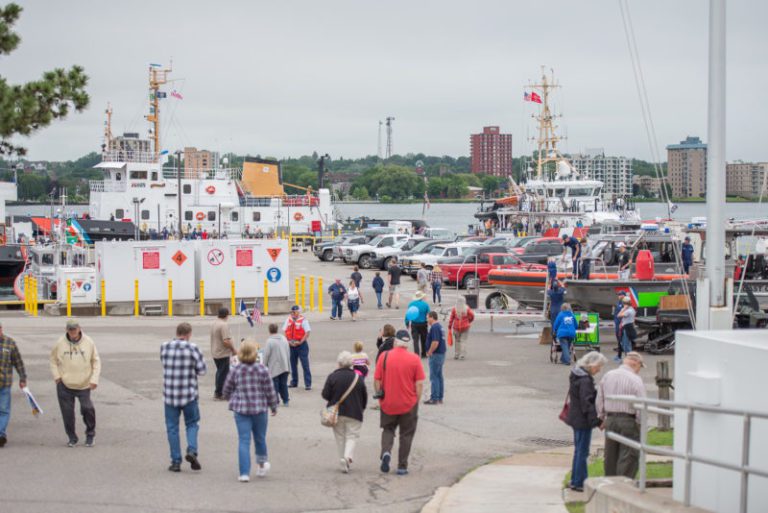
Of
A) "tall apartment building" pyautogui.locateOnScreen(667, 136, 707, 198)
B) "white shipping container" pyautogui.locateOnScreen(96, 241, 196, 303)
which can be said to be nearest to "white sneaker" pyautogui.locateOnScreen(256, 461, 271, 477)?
"white shipping container" pyautogui.locateOnScreen(96, 241, 196, 303)

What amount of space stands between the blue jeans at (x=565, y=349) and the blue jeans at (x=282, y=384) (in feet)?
21.7

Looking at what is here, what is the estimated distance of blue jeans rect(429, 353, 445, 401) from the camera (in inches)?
626

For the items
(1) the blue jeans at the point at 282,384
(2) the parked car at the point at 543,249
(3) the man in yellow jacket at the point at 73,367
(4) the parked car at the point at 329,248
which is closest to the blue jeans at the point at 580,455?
A: (3) the man in yellow jacket at the point at 73,367

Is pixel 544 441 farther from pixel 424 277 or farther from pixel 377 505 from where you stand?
pixel 424 277

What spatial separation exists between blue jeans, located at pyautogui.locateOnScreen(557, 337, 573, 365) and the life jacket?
5.76m

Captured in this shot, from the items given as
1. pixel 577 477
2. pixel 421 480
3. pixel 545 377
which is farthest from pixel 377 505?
pixel 545 377

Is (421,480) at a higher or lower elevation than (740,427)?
lower

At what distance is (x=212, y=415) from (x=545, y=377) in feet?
22.0

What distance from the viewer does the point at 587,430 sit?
1051 cm

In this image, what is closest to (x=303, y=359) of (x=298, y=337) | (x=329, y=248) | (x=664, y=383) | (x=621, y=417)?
(x=298, y=337)

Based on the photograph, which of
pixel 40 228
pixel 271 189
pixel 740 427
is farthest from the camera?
pixel 271 189

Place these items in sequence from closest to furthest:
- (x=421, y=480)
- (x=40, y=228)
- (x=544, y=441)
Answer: (x=421, y=480) < (x=544, y=441) < (x=40, y=228)

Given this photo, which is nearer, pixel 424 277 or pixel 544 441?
pixel 544 441

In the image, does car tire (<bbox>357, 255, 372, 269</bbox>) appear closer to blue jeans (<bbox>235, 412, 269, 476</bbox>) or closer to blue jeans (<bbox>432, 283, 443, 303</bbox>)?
blue jeans (<bbox>432, 283, 443, 303</bbox>)
